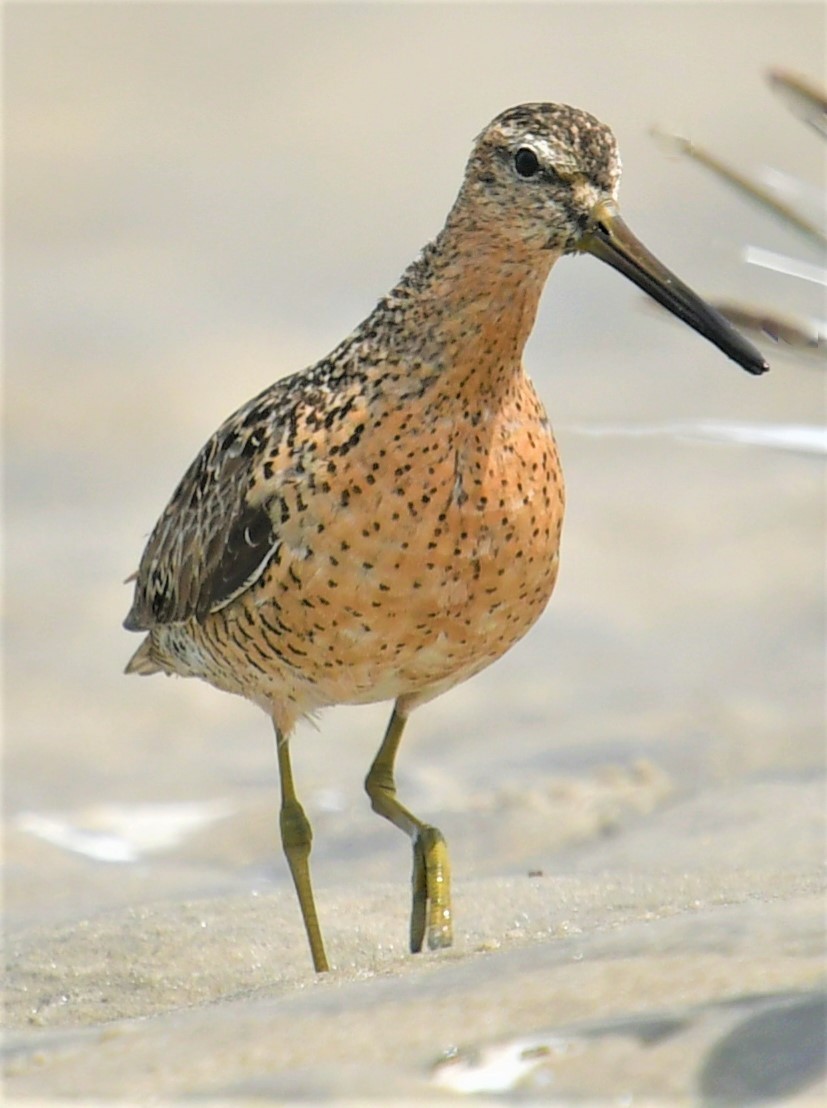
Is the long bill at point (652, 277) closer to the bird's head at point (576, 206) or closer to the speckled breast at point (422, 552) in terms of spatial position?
the bird's head at point (576, 206)

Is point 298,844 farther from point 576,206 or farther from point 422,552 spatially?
point 576,206

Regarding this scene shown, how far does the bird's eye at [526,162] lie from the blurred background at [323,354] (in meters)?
1.58

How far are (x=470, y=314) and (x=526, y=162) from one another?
1.22ft

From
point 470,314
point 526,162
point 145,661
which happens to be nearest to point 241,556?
point 470,314

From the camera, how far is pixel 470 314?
4336 mm

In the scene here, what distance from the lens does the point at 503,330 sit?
14.2 feet

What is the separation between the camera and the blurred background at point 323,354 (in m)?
7.58

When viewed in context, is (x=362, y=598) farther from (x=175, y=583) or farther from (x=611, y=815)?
(x=611, y=815)

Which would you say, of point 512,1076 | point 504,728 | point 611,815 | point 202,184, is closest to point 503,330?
point 512,1076

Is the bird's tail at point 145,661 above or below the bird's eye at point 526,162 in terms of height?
below

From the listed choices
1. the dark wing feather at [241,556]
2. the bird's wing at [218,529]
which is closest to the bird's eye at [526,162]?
the bird's wing at [218,529]

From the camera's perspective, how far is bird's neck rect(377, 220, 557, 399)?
14.0 ft

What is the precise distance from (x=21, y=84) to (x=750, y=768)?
9173 millimetres

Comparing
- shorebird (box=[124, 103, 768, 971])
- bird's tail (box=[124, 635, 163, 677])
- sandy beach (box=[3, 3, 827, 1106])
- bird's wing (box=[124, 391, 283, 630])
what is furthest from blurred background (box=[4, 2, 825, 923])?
shorebird (box=[124, 103, 768, 971])
